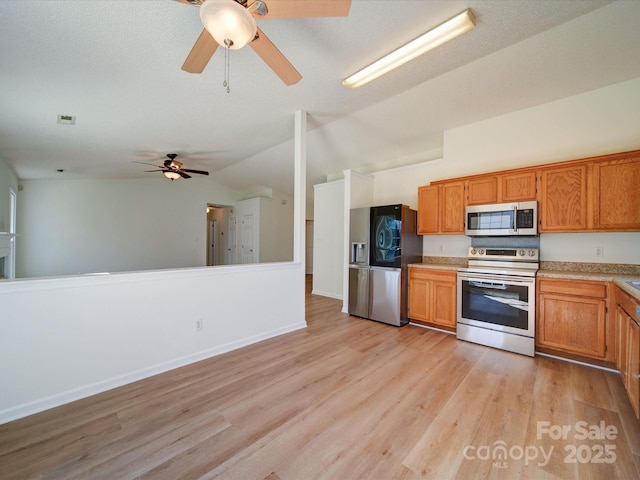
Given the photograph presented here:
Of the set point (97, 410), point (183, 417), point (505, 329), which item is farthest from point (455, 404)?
point (97, 410)

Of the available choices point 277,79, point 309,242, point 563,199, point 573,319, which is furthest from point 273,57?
point 309,242

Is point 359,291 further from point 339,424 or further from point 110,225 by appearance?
point 110,225

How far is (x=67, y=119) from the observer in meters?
3.00

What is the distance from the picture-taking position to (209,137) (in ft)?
13.9

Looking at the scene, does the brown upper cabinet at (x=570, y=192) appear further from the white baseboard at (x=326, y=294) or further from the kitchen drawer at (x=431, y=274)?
the white baseboard at (x=326, y=294)

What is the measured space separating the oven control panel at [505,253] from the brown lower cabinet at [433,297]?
1.58 feet

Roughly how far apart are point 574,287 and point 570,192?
3.43 ft

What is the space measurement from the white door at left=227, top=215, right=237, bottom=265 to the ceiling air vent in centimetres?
558

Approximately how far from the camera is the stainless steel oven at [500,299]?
9.11 feet

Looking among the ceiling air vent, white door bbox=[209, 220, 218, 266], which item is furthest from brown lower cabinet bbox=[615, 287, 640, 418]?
white door bbox=[209, 220, 218, 266]

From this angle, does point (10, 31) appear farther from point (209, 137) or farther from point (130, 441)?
point (130, 441)

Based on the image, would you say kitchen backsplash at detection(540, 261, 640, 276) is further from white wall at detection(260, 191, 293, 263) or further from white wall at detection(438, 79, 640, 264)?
white wall at detection(260, 191, 293, 263)

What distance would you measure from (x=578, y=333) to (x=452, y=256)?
5.31 feet

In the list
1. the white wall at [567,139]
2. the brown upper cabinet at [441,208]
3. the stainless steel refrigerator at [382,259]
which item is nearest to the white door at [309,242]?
the stainless steel refrigerator at [382,259]
